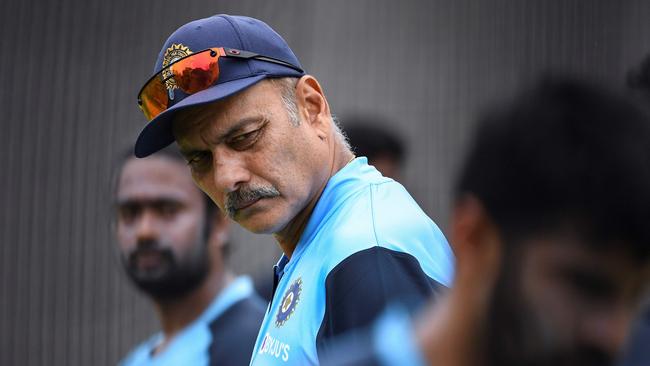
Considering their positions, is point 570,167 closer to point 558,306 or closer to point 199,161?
point 558,306

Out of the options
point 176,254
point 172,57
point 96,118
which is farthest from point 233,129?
point 96,118

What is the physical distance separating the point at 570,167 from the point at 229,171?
1.35m

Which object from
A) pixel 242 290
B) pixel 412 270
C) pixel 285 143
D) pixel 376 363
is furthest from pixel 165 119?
pixel 242 290

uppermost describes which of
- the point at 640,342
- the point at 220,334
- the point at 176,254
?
the point at 640,342

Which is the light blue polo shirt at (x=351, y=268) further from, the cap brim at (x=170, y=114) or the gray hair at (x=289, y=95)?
the cap brim at (x=170, y=114)

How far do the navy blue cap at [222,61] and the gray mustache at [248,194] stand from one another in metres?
0.22

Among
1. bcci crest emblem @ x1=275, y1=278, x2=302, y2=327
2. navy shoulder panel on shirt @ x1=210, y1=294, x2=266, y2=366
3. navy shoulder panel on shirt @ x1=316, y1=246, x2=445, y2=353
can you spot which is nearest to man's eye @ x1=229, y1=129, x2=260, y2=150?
bcci crest emblem @ x1=275, y1=278, x2=302, y2=327

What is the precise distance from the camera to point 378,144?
581cm

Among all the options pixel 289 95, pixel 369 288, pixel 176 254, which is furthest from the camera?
pixel 176 254

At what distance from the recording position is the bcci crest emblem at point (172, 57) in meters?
2.60

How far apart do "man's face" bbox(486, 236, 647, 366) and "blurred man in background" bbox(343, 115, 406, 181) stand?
433 centimetres

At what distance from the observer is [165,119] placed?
2.62 meters

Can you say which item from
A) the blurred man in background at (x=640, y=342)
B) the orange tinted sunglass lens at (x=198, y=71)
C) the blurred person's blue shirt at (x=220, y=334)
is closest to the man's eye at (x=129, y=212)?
the blurred person's blue shirt at (x=220, y=334)

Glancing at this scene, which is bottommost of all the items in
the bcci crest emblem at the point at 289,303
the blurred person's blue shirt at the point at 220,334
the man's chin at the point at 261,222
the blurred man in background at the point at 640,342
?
the blurred person's blue shirt at the point at 220,334
